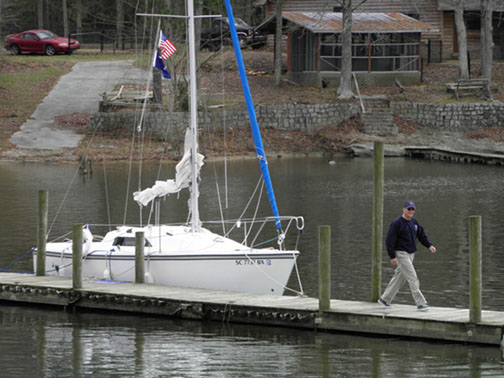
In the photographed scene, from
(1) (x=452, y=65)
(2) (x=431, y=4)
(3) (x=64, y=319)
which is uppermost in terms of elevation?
(2) (x=431, y=4)

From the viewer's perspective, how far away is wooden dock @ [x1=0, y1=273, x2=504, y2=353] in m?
16.7

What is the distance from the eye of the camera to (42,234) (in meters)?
21.0

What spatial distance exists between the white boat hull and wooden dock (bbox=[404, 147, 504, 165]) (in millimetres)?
29824

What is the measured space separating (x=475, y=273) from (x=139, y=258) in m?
7.12

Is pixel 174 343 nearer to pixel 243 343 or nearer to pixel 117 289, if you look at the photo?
pixel 243 343

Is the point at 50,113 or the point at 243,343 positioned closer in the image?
the point at 243,343

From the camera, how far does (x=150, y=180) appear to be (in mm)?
40750

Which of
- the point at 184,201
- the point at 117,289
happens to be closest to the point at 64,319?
the point at 117,289

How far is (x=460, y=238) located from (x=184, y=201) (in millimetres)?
11771

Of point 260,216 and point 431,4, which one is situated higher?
point 431,4

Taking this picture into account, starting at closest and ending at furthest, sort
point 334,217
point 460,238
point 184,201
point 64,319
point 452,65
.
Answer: point 64,319, point 460,238, point 334,217, point 184,201, point 452,65

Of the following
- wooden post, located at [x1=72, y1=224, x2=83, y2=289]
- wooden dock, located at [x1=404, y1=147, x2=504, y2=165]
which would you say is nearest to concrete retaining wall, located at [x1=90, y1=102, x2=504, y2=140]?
wooden dock, located at [x1=404, y1=147, x2=504, y2=165]

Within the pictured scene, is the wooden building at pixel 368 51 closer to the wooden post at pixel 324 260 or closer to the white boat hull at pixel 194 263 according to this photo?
the white boat hull at pixel 194 263

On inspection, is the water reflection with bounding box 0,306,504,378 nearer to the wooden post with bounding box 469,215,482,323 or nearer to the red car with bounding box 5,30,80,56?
the wooden post with bounding box 469,215,482,323
